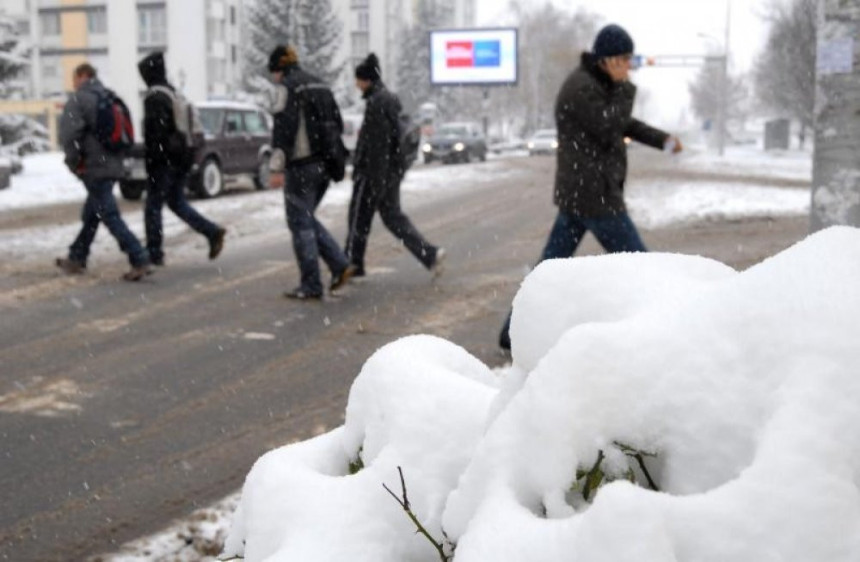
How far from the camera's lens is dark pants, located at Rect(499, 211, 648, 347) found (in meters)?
5.73

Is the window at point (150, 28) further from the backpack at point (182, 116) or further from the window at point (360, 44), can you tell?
the backpack at point (182, 116)

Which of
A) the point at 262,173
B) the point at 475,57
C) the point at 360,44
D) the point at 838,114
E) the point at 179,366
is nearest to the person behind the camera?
the point at 838,114

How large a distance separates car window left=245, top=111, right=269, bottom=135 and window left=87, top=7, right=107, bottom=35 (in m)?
49.2

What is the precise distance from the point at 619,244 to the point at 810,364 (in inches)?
172

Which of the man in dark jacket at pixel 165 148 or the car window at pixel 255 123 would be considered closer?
the man in dark jacket at pixel 165 148

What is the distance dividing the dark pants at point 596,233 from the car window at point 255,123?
54.4ft

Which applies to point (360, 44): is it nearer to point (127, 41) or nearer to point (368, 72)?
point (127, 41)

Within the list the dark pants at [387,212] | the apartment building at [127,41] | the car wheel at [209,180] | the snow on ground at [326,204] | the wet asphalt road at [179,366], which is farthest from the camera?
the apartment building at [127,41]

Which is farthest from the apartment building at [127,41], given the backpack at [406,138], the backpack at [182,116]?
the backpack at [406,138]

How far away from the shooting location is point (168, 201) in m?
9.77

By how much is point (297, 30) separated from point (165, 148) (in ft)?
144

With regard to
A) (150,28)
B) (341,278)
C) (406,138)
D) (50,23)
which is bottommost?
(341,278)

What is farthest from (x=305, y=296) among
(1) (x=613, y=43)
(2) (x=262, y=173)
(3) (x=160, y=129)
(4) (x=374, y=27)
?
(4) (x=374, y=27)

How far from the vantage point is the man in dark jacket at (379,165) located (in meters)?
8.38
